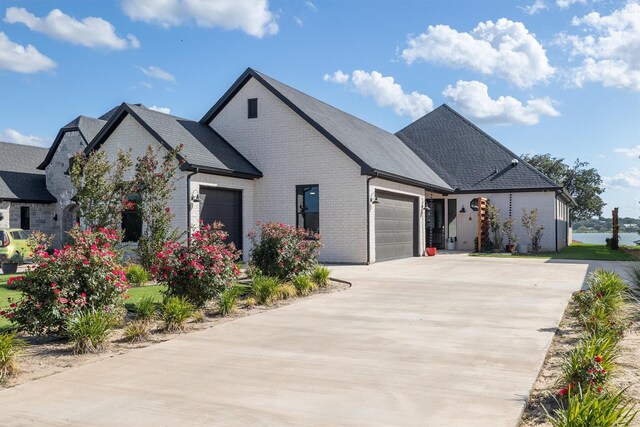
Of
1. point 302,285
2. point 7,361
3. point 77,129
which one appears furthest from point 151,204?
point 77,129

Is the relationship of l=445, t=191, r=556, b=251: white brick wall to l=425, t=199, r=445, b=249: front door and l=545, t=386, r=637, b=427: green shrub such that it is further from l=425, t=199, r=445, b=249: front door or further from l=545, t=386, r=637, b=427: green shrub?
l=545, t=386, r=637, b=427: green shrub

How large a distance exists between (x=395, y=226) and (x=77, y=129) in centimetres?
1723

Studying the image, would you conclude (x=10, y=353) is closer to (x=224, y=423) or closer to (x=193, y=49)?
(x=224, y=423)

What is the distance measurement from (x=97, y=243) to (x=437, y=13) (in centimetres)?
1147

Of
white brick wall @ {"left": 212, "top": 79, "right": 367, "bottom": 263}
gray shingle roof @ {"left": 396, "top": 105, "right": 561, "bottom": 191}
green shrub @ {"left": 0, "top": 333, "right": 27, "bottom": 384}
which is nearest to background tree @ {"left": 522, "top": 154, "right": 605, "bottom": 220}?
gray shingle roof @ {"left": 396, "top": 105, "right": 561, "bottom": 191}

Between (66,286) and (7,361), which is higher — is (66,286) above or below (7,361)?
above

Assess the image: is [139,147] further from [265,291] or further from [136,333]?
[136,333]

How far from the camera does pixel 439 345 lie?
6.61 metres

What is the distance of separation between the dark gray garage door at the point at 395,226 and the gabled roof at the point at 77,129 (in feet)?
52.8

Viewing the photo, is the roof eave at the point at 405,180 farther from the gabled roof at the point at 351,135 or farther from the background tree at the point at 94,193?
the background tree at the point at 94,193

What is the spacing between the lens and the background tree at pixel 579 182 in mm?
54562

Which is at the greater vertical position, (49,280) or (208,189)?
(208,189)

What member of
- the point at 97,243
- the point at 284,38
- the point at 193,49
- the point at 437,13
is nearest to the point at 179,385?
the point at 97,243

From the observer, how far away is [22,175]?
27422 mm
